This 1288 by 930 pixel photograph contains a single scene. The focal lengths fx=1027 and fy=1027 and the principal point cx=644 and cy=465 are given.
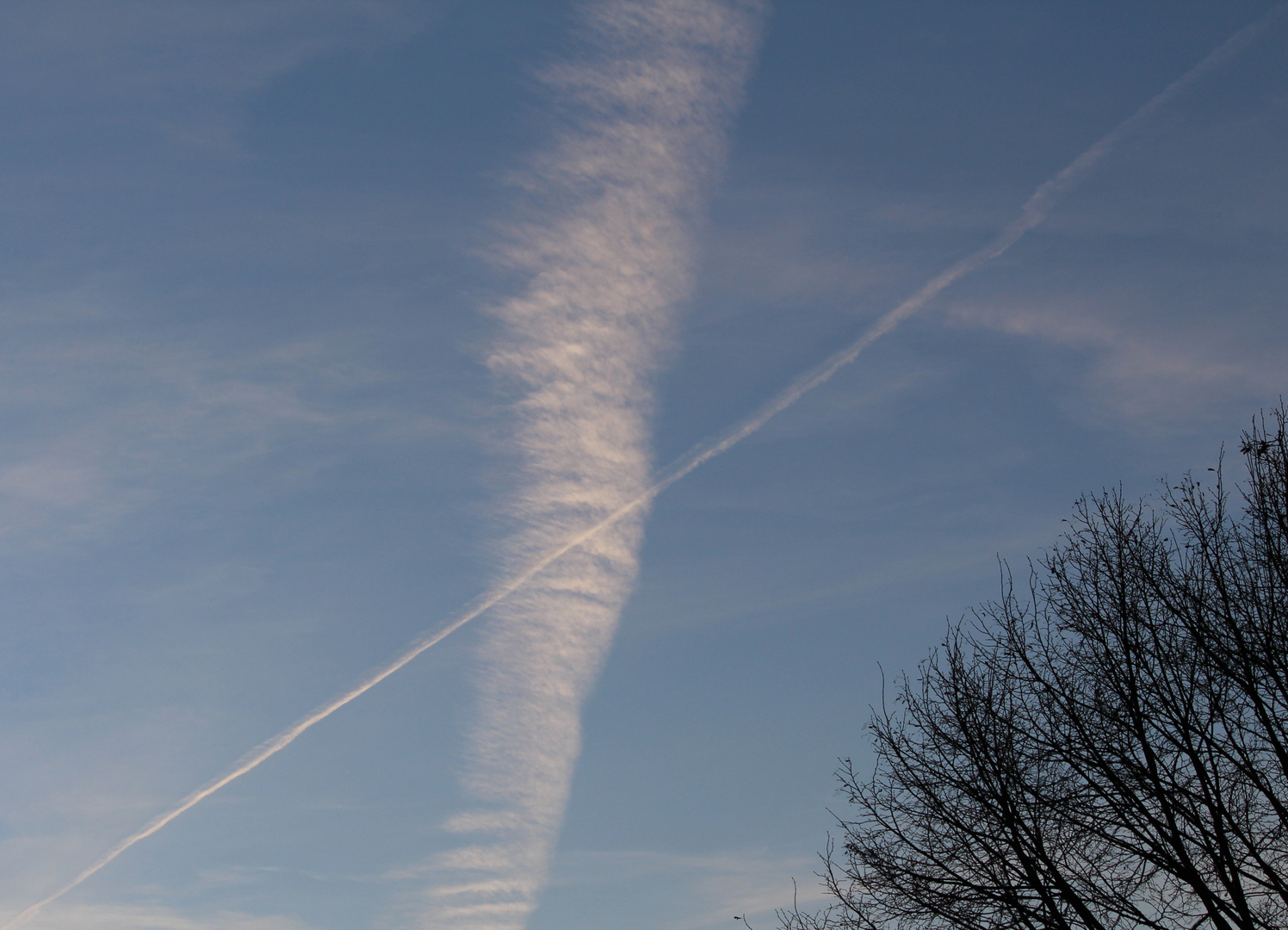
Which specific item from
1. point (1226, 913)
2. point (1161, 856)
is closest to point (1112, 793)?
point (1161, 856)

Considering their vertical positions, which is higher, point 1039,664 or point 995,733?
point 1039,664

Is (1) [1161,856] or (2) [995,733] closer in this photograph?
(1) [1161,856]

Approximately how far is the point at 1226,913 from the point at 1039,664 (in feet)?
11.9

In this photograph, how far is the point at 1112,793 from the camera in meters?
13.0

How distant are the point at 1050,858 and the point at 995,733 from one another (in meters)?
A: 1.61

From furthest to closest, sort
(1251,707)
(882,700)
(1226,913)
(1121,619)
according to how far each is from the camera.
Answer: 1. (882,700)
2. (1121,619)
3. (1251,707)
4. (1226,913)

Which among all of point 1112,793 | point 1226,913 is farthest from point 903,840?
point 1226,913

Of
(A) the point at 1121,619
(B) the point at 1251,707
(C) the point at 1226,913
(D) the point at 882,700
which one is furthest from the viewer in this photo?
(D) the point at 882,700

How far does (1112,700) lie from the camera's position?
13.4 m

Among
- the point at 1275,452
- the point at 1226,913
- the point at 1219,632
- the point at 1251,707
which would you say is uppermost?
the point at 1275,452

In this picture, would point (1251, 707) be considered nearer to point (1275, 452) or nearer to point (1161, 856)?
point (1161, 856)

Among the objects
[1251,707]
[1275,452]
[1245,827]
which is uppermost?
[1275,452]

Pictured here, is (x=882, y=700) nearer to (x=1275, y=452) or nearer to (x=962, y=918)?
(x=962, y=918)

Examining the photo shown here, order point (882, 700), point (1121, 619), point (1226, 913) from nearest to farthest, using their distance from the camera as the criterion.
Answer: point (1226, 913) < point (1121, 619) < point (882, 700)
